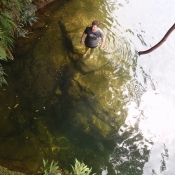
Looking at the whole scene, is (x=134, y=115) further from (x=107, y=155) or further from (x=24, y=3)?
(x=24, y=3)

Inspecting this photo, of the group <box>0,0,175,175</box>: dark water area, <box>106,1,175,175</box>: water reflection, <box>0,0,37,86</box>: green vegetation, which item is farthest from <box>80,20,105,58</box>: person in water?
<box>0,0,37,86</box>: green vegetation

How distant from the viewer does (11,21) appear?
5.47 meters

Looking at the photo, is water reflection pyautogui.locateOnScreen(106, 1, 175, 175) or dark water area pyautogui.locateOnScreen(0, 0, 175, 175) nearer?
dark water area pyautogui.locateOnScreen(0, 0, 175, 175)

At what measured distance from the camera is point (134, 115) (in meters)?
6.23

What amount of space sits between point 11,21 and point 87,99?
8.56 feet

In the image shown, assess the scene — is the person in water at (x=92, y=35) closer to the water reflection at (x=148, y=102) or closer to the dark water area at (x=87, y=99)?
the dark water area at (x=87, y=99)

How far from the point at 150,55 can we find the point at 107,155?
3.64 m

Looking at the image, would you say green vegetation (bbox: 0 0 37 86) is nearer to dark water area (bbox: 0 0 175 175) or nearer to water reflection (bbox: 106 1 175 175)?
dark water area (bbox: 0 0 175 175)

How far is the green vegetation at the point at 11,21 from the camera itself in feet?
17.7

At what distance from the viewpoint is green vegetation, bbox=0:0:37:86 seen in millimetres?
5406

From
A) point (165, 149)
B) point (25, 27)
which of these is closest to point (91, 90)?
point (165, 149)

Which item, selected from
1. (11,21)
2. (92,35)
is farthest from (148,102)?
(11,21)

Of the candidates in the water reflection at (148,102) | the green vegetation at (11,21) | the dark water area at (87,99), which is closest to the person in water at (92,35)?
the dark water area at (87,99)

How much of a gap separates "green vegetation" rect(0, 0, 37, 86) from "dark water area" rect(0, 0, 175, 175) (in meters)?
0.28
